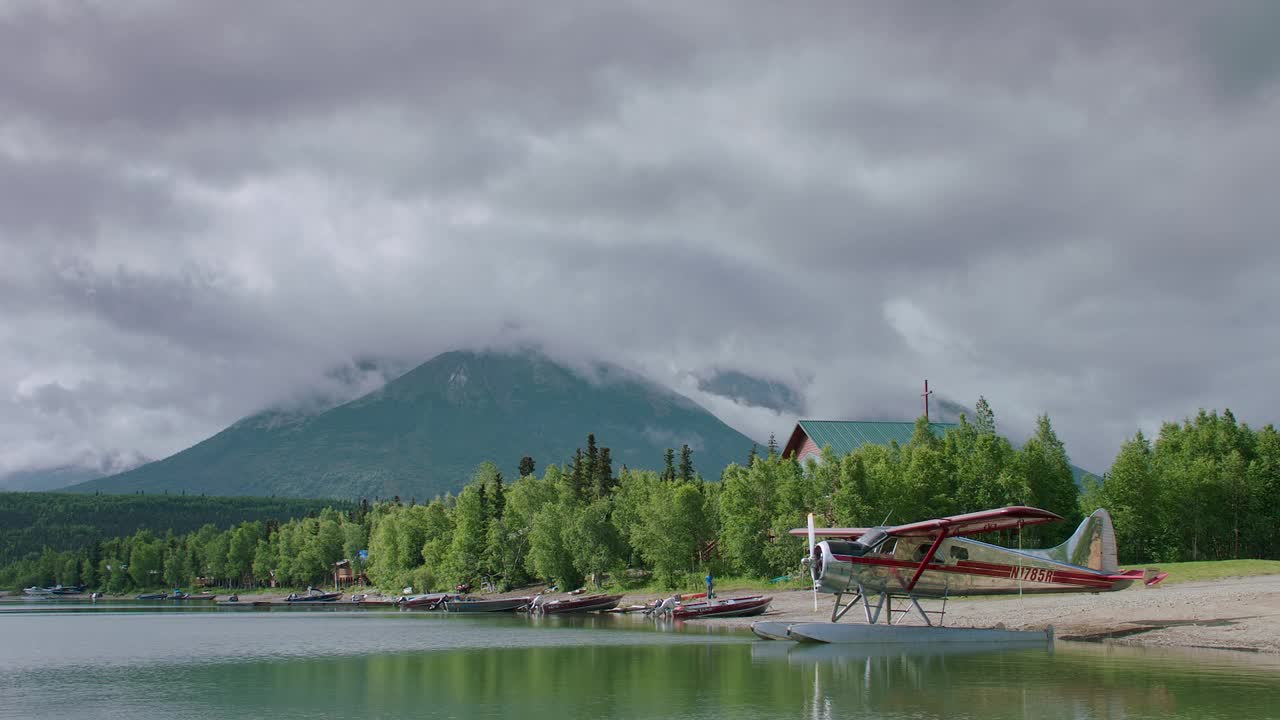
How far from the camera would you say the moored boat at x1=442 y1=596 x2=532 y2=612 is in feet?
345

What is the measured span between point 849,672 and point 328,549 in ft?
569

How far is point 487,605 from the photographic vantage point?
108 meters

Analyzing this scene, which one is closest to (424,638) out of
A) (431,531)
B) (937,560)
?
(937,560)

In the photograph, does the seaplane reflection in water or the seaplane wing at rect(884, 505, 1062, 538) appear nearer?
the seaplane wing at rect(884, 505, 1062, 538)

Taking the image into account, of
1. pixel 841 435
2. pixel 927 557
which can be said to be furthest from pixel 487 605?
pixel 927 557

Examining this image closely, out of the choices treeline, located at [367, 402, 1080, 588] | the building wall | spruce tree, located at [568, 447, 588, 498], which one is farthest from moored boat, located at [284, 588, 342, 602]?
the building wall

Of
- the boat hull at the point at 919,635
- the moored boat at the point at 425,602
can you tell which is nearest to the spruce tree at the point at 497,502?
the moored boat at the point at 425,602

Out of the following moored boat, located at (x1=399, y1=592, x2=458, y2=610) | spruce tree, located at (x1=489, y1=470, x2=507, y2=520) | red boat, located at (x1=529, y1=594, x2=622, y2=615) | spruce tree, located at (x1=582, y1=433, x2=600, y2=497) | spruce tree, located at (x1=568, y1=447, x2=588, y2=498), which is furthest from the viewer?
spruce tree, located at (x1=489, y1=470, x2=507, y2=520)

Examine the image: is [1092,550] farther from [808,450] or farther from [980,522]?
[808,450]

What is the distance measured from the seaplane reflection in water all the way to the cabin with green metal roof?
7057cm

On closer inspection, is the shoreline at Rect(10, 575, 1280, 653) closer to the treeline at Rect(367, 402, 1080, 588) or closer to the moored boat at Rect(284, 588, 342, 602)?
the treeline at Rect(367, 402, 1080, 588)

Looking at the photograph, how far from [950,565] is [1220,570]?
90.9ft

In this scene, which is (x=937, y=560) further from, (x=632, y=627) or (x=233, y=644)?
(x=233, y=644)

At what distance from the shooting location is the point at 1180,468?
84.0 meters
